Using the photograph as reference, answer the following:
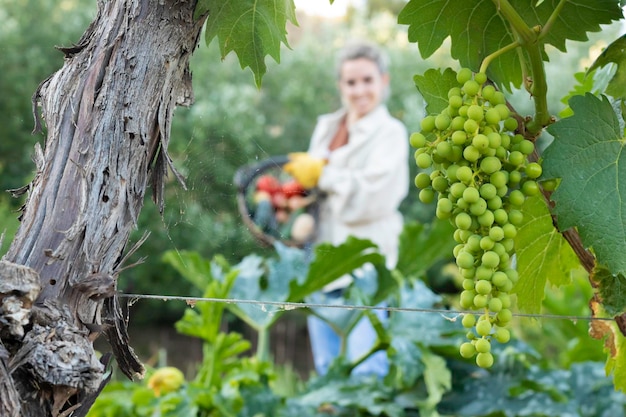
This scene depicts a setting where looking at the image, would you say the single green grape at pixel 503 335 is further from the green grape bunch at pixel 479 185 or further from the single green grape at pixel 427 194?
the single green grape at pixel 427 194

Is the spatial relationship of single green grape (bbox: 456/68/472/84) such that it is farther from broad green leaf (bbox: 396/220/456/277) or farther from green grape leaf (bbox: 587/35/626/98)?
broad green leaf (bbox: 396/220/456/277)

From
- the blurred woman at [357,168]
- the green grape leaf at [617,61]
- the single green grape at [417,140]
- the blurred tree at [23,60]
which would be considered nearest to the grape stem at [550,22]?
the green grape leaf at [617,61]

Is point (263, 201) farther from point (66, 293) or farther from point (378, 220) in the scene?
point (66, 293)

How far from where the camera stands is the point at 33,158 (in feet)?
2.29

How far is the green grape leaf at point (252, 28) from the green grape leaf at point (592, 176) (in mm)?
277

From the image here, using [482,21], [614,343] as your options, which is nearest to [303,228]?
[614,343]

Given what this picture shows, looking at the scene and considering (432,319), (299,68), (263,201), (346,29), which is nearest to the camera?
(432,319)

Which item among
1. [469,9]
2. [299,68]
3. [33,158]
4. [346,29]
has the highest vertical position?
[346,29]

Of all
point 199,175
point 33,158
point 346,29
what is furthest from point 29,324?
point 346,29

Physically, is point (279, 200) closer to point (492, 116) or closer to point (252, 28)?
point (252, 28)

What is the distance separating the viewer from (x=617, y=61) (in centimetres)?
75

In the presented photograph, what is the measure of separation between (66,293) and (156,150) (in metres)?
0.16

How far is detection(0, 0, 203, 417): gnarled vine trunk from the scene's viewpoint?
0.58 meters

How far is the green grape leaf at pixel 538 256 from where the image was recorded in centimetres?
87
